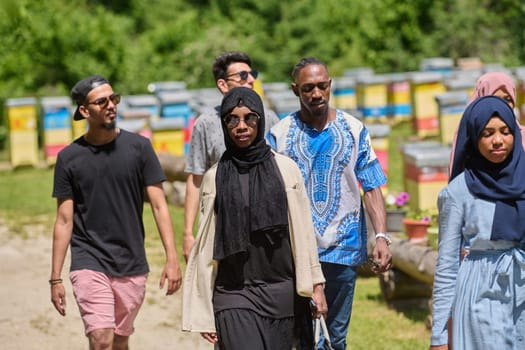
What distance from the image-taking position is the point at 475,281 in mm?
4855

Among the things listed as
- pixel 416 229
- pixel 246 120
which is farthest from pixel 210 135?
pixel 416 229

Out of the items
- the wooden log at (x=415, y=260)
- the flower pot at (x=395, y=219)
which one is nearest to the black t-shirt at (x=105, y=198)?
the wooden log at (x=415, y=260)

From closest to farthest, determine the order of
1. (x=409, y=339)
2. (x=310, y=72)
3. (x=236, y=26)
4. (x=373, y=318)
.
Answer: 1. (x=310, y=72)
2. (x=409, y=339)
3. (x=373, y=318)
4. (x=236, y=26)

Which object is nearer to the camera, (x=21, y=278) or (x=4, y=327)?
(x=4, y=327)

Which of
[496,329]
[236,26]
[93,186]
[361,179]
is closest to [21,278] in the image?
[93,186]

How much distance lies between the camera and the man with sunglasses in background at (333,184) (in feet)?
20.3

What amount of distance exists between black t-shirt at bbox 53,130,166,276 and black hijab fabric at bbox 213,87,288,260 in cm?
129

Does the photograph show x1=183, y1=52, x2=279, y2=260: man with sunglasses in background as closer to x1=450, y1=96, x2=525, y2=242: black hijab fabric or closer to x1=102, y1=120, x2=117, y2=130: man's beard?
x1=102, y1=120, x2=117, y2=130: man's beard

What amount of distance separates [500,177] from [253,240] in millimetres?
1232

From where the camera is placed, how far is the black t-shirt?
6.53 meters

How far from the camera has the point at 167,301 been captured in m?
10.6

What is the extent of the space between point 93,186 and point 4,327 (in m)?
3.70

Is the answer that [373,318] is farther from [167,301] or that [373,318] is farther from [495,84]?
[495,84]

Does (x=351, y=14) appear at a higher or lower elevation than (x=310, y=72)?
higher
